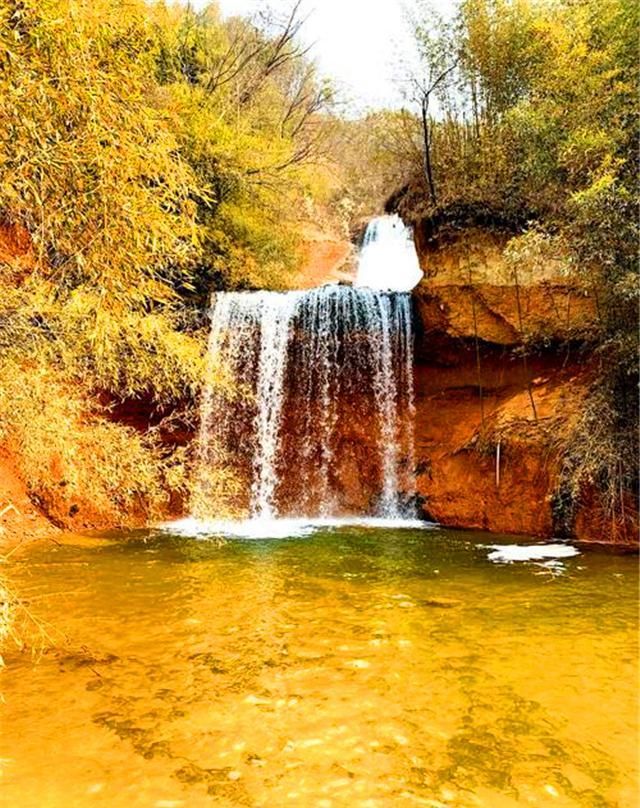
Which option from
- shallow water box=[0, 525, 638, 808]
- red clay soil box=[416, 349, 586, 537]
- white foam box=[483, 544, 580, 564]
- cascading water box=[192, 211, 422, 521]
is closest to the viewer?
shallow water box=[0, 525, 638, 808]

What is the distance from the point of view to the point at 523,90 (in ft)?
38.7

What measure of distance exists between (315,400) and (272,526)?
2860 mm

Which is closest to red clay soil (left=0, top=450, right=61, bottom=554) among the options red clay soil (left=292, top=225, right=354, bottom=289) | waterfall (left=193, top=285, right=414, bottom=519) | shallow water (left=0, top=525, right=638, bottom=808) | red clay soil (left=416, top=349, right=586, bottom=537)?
shallow water (left=0, top=525, right=638, bottom=808)

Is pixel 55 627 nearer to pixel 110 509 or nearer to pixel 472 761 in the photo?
pixel 472 761

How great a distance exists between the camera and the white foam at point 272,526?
957cm

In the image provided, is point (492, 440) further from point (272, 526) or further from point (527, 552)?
point (272, 526)

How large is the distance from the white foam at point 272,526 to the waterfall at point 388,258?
30.1 feet

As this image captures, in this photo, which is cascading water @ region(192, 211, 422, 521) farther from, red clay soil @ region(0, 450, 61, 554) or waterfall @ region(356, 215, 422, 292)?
waterfall @ region(356, 215, 422, 292)

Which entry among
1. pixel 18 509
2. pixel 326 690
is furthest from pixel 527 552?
pixel 18 509

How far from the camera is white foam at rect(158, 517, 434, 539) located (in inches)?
377

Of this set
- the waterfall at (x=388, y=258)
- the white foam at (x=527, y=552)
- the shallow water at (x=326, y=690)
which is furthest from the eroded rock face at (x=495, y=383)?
the waterfall at (x=388, y=258)

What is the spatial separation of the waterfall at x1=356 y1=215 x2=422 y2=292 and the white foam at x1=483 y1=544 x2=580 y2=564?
36.9 ft

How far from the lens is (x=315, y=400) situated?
12164mm

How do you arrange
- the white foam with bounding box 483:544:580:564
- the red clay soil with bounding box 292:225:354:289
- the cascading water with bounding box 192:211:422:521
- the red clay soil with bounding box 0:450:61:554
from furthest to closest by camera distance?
the red clay soil with bounding box 292:225:354:289, the cascading water with bounding box 192:211:422:521, the red clay soil with bounding box 0:450:61:554, the white foam with bounding box 483:544:580:564
